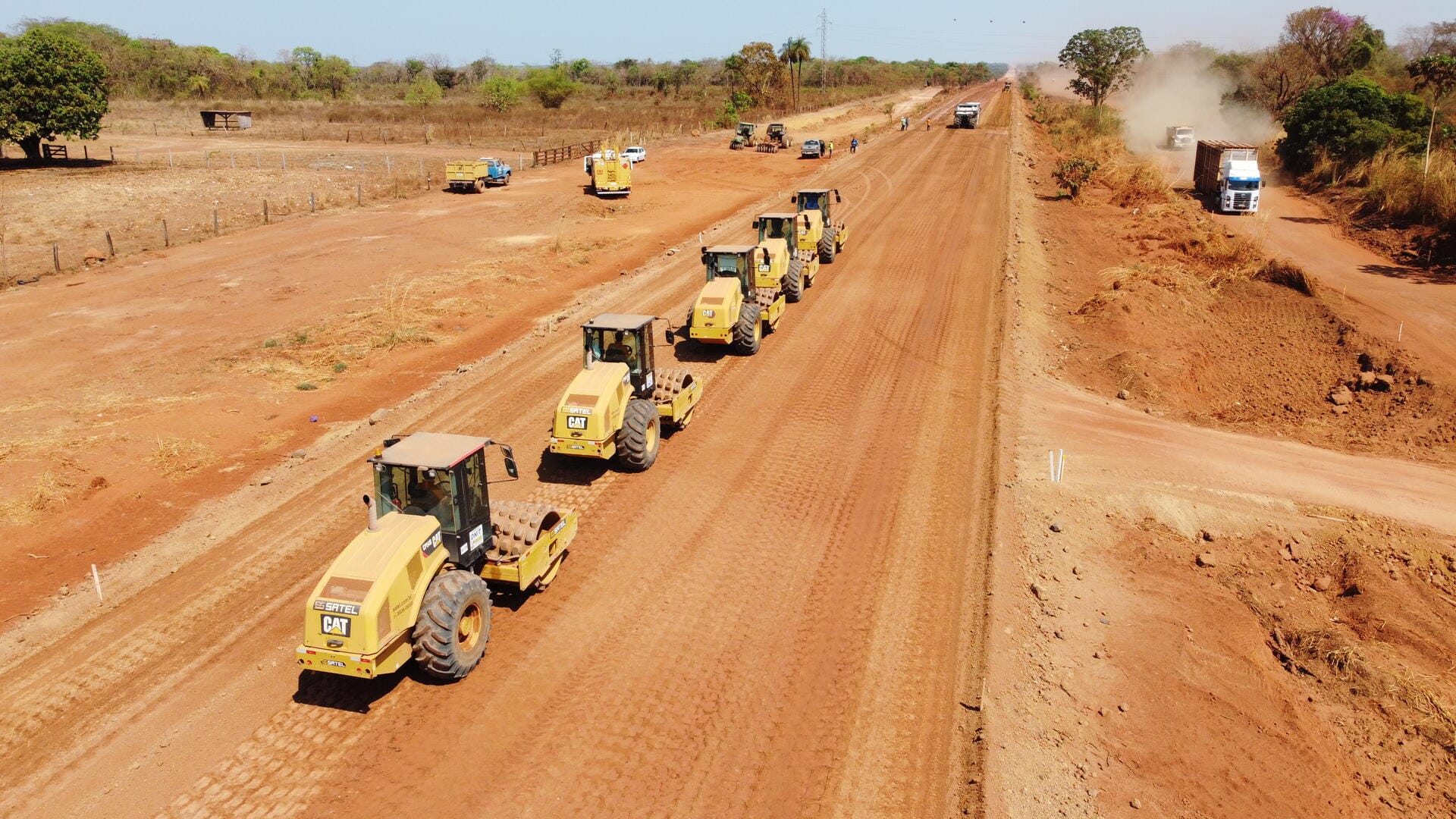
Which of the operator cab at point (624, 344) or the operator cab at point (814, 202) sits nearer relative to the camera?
the operator cab at point (624, 344)

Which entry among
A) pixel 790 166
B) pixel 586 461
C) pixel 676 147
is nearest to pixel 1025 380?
pixel 586 461

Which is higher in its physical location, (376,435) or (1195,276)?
(1195,276)

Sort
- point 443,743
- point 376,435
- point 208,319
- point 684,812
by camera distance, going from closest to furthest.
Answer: point 684,812
point 443,743
point 376,435
point 208,319

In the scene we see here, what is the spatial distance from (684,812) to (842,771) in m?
1.53

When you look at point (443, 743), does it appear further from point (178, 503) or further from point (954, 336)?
point (954, 336)

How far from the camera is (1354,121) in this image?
37.8 m

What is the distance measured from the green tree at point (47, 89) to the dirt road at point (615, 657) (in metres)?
48.2

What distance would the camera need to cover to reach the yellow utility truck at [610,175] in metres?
40.7

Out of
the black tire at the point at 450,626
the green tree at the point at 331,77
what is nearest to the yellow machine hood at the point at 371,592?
the black tire at the point at 450,626

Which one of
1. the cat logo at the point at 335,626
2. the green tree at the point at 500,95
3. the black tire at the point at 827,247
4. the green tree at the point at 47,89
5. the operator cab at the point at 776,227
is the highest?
the green tree at the point at 500,95

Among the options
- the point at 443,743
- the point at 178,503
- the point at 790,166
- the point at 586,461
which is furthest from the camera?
the point at 790,166

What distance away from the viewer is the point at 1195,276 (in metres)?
25.4

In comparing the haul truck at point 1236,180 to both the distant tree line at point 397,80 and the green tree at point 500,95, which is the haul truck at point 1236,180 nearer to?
the distant tree line at point 397,80

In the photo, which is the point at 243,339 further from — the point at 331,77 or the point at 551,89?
the point at 331,77
